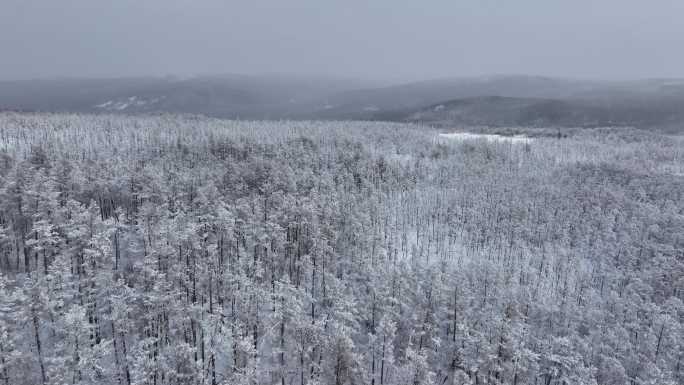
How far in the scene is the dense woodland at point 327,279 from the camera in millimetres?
35406

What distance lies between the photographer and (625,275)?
6412 cm

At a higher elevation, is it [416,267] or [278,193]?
[278,193]

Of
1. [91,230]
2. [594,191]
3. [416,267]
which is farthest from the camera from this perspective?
[594,191]

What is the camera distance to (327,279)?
183 ft

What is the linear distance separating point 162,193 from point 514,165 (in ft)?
450

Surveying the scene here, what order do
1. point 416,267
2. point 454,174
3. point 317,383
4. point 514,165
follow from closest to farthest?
point 317,383 → point 416,267 → point 454,174 → point 514,165

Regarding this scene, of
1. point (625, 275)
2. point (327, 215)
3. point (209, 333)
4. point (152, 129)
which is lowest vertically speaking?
point (625, 275)

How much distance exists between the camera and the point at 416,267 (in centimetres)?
5759

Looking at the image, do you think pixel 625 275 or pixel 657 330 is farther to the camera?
pixel 625 275

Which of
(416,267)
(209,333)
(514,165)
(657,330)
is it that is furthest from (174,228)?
(514,165)

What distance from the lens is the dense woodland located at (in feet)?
116

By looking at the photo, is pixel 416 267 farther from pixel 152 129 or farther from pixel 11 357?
pixel 152 129

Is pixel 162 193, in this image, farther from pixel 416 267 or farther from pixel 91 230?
pixel 416 267

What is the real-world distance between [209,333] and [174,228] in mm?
18285
